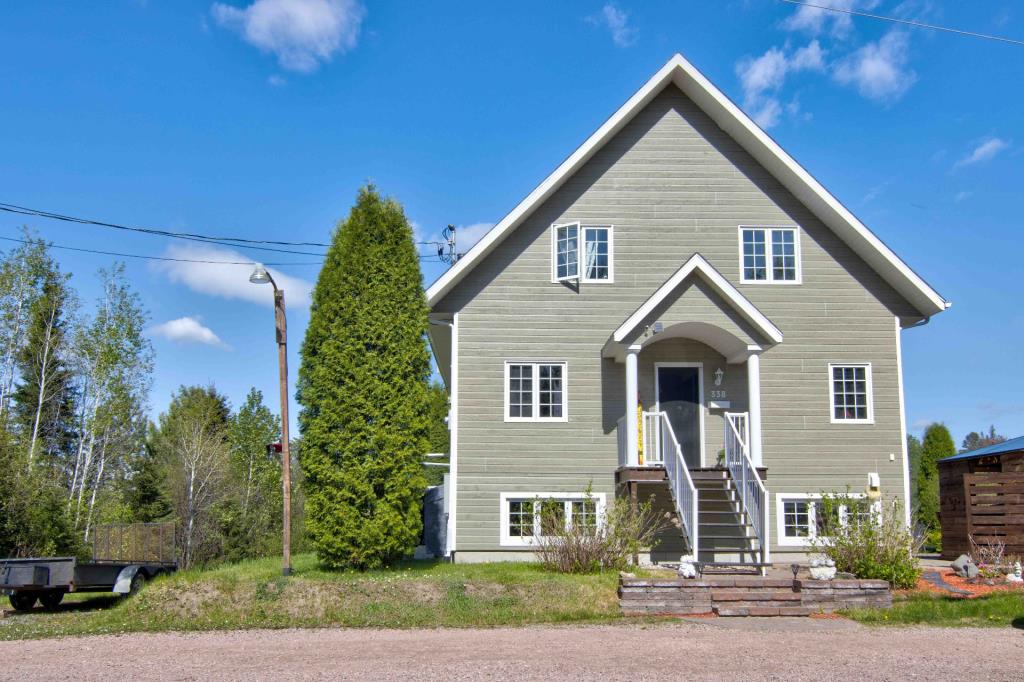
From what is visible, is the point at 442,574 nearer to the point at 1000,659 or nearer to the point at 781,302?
the point at 1000,659

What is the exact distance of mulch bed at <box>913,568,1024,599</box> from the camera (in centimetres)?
1270

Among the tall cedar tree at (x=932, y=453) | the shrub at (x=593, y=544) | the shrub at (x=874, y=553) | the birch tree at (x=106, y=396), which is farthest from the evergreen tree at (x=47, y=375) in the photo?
the tall cedar tree at (x=932, y=453)

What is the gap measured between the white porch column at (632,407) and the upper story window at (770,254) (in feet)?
10.7

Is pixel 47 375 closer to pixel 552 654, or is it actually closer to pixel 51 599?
pixel 51 599

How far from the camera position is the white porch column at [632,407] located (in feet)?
51.2

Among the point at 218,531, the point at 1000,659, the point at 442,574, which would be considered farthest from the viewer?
the point at 218,531

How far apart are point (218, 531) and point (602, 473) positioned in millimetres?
13084

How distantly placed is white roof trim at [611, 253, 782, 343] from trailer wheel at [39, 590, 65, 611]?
10263 millimetres

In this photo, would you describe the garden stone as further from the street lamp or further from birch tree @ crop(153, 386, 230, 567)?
birch tree @ crop(153, 386, 230, 567)

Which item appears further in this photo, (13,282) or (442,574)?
(13,282)

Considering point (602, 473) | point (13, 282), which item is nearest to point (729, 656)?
point (602, 473)

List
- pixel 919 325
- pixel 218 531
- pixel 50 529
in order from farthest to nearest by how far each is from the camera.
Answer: pixel 218 531 → pixel 50 529 → pixel 919 325

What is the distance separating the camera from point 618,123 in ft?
57.0

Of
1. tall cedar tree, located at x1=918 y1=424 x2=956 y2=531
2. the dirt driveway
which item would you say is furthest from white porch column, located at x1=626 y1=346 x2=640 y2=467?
tall cedar tree, located at x1=918 y1=424 x2=956 y2=531
